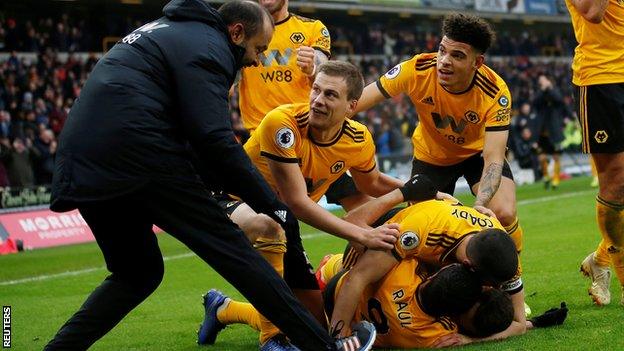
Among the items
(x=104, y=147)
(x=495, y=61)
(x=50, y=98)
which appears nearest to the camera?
(x=104, y=147)

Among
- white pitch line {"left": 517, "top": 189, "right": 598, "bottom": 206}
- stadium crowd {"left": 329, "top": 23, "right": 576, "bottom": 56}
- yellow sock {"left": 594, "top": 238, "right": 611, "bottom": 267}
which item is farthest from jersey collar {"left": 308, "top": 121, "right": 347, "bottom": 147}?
stadium crowd {"left": 329, "top": 23, "right": 576, "bottom": 56}

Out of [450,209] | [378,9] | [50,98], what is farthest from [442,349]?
[378,9]

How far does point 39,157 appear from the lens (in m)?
20.5

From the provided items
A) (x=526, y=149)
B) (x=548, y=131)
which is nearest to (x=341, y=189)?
(x=548, y=131)

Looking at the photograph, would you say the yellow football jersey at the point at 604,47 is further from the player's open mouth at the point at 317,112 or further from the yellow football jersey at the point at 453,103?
the player's open mouth at the point at 317,112

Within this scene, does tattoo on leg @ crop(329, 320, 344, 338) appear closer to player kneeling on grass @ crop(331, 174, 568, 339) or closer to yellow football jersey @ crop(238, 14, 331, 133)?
player kneeling on grass @ crop(331, 174, 568, 339)

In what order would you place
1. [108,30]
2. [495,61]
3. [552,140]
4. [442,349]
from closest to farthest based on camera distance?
[442,349] < [552,140] < [108,30] < [495,61]

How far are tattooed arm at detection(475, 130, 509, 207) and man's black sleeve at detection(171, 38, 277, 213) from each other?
8.16 feet

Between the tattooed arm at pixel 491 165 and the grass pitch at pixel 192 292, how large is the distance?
1045 millimetres

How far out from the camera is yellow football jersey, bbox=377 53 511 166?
7.84 metres

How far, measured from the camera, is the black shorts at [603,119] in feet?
25.1

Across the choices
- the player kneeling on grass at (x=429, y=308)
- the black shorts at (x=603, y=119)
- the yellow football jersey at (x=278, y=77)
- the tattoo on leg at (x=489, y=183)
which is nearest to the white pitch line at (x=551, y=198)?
the yellow football jersey at (x=278, y=77)

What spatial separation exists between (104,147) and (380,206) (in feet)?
7.14

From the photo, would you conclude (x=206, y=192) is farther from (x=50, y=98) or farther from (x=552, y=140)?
(x=552, y=140)
